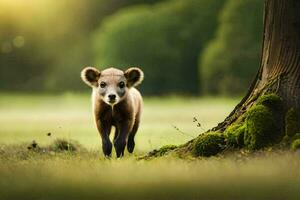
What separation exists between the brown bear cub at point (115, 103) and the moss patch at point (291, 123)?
3.03m

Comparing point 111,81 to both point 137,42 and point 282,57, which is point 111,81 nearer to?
point 282,57

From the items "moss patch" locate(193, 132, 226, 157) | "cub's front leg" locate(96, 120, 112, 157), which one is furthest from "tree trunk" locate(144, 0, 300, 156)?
"cub's front leg" locate(96, 120, 112, 157)

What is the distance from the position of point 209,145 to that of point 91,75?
2.69m

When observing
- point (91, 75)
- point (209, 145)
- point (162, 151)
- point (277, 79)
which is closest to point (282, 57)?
point (277, 79)

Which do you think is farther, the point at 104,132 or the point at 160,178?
the point at 104,132

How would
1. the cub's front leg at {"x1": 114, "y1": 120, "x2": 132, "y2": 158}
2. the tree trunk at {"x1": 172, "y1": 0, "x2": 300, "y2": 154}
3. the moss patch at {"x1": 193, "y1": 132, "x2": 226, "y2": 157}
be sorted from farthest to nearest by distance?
the cub's front leg at {"x1": 114, "y1": 120, "x2": 132, "y2": 158} → the moss patch at {"x1": 193, "y1": 132, "x2": 226, "y2": 157} → the tree trunk at {"x1": 172, "y1": 0, "x2": 300, "y2": 154}

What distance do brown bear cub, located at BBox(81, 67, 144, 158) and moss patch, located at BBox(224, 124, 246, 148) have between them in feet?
6.84

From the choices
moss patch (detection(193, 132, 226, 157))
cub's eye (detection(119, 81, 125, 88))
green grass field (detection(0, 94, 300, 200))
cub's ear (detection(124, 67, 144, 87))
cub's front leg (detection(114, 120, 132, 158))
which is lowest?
green grass field (detection(0, 94, 300, 200))

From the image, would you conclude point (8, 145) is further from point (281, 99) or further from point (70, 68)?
point (70, 68)

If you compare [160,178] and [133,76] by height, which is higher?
[133,76]

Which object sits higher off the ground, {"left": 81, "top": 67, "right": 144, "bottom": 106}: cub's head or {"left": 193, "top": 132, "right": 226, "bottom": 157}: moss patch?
{"left": 81, "top": 67, "right": 144, "bottom": 106}: cub's head

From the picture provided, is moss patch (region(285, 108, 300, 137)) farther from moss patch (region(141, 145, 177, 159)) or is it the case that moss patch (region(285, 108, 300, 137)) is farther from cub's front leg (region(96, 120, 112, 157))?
cub's front leg (region(96, 120, 112, 157))

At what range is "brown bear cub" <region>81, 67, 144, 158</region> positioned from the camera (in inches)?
519

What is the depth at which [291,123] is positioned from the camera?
37.5 ft
